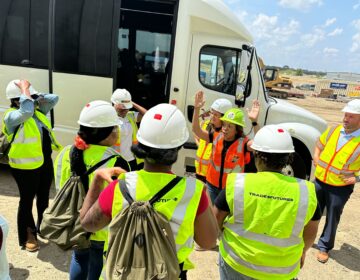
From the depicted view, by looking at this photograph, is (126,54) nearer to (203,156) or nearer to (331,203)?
(203,156)

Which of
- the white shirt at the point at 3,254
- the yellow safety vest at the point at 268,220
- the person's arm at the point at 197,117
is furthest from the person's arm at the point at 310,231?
the person's arm at the point at 197,117

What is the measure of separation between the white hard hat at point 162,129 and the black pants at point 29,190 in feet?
7.78

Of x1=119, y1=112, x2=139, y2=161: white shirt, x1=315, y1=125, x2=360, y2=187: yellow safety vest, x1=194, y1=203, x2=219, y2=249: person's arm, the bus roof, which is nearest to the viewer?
x1=194, y1=203, x2=219, y2=249: person's arm

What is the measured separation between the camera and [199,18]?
493cm

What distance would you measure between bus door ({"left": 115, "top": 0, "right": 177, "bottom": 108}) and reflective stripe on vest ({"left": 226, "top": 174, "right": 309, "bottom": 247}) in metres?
3.42

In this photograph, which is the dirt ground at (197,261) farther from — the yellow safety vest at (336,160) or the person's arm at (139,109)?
the person's arm at (139,109)

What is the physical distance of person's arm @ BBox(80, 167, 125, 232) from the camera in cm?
161

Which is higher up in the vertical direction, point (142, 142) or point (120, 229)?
point (142, 142)

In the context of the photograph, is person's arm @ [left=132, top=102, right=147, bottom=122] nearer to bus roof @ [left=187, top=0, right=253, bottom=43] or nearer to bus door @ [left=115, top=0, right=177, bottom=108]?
bus door @ [left=115, top=0, right=177, bottom=108]

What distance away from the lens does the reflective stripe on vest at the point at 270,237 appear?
184 centimetres

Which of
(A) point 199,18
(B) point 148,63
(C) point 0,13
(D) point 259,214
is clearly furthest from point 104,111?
(C) point 0,13

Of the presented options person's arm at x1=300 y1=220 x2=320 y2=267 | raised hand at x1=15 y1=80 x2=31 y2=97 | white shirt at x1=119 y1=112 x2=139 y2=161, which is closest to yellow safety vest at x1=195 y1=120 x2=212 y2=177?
white shirt at x1=119 y1=112 x2=139 y2=161

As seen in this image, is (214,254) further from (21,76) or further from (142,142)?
(21,76)

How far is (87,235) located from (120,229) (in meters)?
0.81
